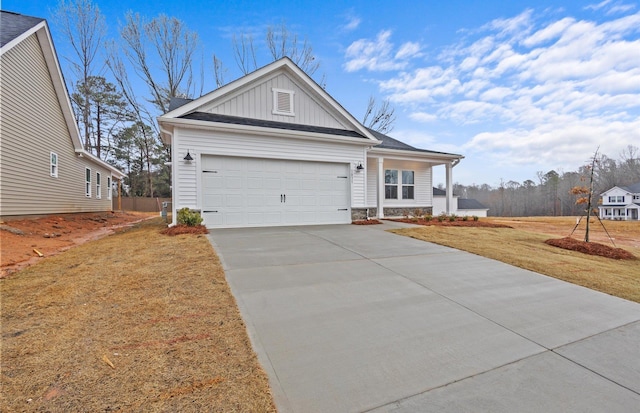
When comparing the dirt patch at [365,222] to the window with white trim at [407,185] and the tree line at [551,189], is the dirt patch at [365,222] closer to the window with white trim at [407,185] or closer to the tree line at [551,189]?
the window with white trim at [407,185]

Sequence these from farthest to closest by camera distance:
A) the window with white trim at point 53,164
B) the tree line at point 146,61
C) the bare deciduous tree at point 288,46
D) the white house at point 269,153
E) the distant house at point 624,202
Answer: the distant house at point 624,202
the bare deciduous tree at point 288,46
the tree line at point 146,61
the window with white trim at point 53,164
the white house at point 269,153

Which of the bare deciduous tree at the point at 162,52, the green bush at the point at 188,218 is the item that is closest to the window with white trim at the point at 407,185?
the green bush at the point at 188,218

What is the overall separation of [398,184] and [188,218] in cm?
939

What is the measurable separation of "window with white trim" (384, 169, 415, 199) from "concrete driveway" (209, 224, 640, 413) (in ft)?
28.3

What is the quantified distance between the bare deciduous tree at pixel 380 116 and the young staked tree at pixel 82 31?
19.8m

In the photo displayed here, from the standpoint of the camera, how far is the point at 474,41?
38.4 feet

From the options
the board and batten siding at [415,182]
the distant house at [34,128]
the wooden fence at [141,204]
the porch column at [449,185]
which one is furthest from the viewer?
the wooden fence at [141,204]

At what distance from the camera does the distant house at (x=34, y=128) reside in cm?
876

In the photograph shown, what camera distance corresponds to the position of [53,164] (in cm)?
1164

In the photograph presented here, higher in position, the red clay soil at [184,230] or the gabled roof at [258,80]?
the gabled roof at [258,80]

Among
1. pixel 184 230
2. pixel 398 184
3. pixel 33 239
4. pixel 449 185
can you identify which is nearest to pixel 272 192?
pixel 184 230

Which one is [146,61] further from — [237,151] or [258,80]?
[237,151]

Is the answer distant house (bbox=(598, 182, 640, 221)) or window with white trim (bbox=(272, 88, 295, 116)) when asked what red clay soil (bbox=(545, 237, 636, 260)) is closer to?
window with white trim (bbox=(272, 88, 295, 116))

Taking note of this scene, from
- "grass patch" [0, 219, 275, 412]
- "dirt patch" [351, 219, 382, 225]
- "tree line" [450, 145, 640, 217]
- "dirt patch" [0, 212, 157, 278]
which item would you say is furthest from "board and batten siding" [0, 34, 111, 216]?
"tree line" [450, 145, 640, 217]
